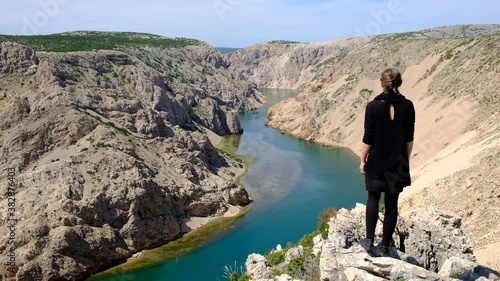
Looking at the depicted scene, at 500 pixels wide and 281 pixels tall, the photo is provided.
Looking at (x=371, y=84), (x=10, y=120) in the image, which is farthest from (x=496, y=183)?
(x=371, y=84)

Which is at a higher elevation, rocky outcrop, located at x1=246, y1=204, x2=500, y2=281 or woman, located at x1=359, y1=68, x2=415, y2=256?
woman, located at x1=359, y1=68, x2=415, y2=256

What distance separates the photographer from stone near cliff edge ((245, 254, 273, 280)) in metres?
13.6

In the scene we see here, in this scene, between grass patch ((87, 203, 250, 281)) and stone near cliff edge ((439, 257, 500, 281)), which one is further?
grass patch ((87, 203, 250, 281))

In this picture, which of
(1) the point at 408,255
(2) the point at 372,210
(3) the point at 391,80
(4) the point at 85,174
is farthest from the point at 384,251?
(4) the point at 85,174

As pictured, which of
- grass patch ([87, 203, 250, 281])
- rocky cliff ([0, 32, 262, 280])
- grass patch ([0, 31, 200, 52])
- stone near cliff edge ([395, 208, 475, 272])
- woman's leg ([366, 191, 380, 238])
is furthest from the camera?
grass patch ([0, 31, 200, 52])

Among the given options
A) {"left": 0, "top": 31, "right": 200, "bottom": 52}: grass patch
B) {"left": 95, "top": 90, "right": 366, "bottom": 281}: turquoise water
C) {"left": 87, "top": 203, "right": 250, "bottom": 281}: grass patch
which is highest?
{"left": 0, "top": 31, "right": 200, "bottom": 52}: grass patch

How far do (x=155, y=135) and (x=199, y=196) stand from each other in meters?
11.5

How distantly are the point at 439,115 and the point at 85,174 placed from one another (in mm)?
41923

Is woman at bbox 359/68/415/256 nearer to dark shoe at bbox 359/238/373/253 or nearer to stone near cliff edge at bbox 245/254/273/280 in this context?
dark shoe at bbox 359/238/373/253

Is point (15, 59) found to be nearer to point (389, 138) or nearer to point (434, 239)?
point (434, 239)

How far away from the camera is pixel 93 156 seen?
126 feet

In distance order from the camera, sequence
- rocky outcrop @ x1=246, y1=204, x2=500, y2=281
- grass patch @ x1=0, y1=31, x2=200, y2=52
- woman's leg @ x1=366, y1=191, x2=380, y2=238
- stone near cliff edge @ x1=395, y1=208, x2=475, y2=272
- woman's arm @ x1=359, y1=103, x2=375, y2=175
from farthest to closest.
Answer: grass patch @ x1=0, y1=31, x2=200, y2=52, stone near cliff edge @ x1=395, y1=208, x2=475, y2=272, woman's leg @ x1=366, y1=191, x2=380, y2=238, woman's arm @ x1=359, y1=103, x2=375, y2=175, rocky outcrop @ x1=246, y1=204, x2=500, y2=281

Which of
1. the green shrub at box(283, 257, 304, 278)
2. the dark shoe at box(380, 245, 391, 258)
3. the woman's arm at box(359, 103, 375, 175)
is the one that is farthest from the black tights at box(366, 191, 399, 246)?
the green shrub at box(283, 257, 304, 278)

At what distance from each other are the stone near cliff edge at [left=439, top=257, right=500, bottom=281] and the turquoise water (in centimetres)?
2235
